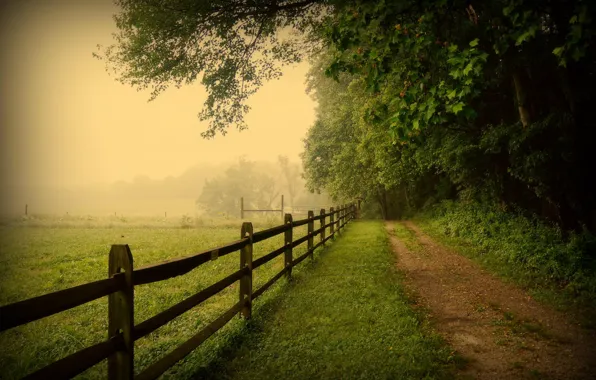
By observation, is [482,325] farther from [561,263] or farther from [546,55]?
[546,55]

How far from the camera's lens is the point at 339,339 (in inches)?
174

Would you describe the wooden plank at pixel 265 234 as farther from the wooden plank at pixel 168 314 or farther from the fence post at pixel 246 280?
the wooden plank at pixel 168 314

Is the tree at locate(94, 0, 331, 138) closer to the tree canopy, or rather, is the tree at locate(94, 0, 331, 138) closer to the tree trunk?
the tree canopy

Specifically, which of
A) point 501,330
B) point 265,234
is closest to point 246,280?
point 265,234

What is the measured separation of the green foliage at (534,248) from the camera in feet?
22.5

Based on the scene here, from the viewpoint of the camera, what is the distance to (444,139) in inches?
526

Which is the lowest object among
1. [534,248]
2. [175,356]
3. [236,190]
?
[175,356]

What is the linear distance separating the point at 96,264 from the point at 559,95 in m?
14.5

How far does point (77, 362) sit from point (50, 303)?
463 millimetres

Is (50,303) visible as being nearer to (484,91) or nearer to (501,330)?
(501,330)

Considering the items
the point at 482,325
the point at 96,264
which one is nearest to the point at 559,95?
the point at 482,325

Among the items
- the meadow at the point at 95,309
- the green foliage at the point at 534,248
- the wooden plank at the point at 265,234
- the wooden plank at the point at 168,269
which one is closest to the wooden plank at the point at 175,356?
the meadow at the point at 95,309

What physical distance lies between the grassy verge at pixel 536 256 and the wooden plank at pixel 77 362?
641cm

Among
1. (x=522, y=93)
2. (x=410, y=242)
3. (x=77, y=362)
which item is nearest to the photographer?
(x=77, y=362)
